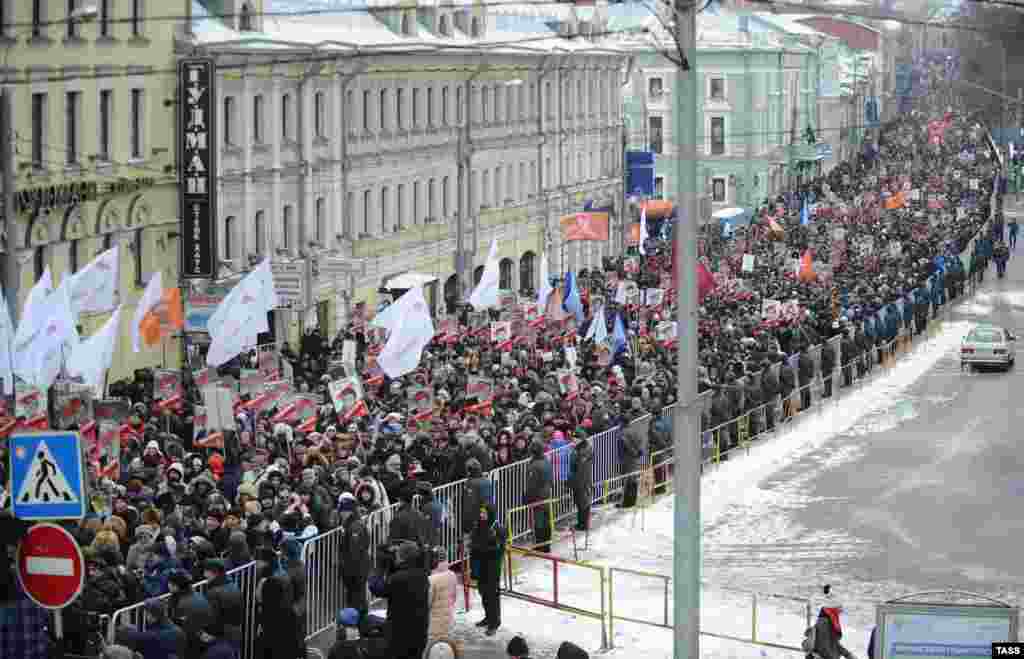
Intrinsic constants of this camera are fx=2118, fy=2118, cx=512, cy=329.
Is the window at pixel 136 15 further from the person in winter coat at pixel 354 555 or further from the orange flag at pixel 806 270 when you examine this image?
the person in winter coat at pixel 354 555

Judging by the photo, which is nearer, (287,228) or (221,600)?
(221,600)

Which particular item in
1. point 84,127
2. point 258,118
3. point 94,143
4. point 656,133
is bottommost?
point 656,133

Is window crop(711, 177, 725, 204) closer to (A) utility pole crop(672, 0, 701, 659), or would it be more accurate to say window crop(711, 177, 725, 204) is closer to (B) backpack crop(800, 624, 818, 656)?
(B) backpack crop(800, 624, 818, 656)

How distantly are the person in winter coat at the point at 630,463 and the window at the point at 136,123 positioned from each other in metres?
15.7

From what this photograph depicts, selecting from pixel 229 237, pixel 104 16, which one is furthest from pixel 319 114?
pixel 104 16

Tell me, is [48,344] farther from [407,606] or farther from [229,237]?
[229,237]

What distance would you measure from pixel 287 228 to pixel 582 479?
22893mm

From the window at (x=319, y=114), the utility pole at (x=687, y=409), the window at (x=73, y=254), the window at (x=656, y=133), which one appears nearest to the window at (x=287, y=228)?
the window at (x=319, y=114)

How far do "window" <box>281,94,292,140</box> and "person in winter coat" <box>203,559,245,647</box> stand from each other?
29.9 meters

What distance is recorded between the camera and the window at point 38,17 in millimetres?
35375

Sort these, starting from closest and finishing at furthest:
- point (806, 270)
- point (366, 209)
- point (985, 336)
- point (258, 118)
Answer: point (985, 336) < point (258, 118) < point (806, 270) < point (366, 209)

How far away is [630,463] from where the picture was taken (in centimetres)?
2636

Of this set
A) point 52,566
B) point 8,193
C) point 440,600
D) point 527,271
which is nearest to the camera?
point 52,566

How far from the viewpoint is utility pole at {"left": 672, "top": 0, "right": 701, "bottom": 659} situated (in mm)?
13875
